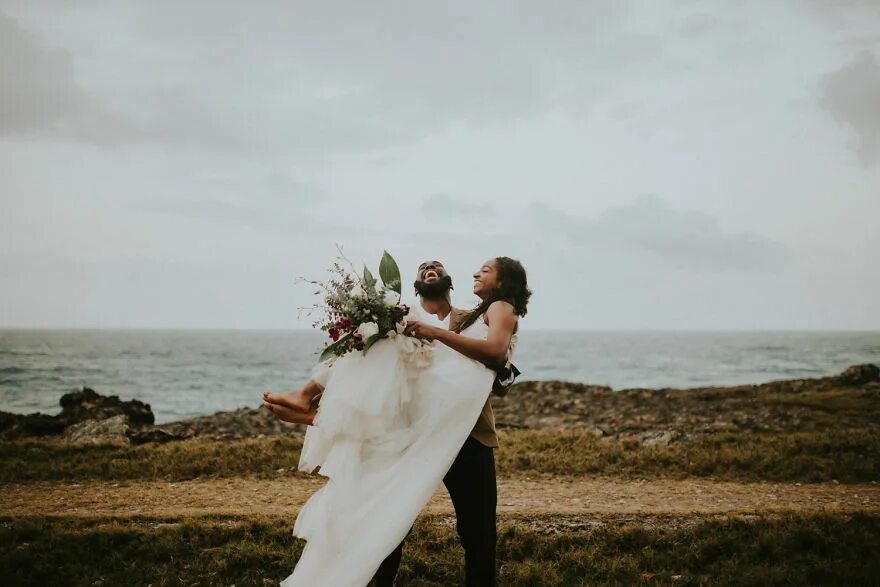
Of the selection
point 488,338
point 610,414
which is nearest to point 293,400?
point 488,338

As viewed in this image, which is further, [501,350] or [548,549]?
[548,549]

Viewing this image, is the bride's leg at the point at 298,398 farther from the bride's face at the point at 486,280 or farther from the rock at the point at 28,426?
the rock at the point at 28,426

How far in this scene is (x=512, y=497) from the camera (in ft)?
29.1

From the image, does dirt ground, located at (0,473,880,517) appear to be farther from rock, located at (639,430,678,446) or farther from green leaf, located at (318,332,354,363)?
green leaf, located at (318,332,354,363)

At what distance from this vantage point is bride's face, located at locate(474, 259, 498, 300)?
4.58m

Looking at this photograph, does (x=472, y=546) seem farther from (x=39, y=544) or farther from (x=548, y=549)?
(x=39, y=544)

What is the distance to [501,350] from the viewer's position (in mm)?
4203

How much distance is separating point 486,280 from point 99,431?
1249 cm

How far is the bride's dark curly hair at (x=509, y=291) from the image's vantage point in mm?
4543

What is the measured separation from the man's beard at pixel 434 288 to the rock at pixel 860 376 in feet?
66.3

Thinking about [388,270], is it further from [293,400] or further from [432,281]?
[293,400]

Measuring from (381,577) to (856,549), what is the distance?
517cm

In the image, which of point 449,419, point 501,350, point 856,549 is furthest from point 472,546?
point 856,549

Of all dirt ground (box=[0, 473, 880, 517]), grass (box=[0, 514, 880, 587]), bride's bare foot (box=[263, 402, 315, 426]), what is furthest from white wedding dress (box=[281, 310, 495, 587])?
dirt ground (box=[0, 473, 880, 517])
